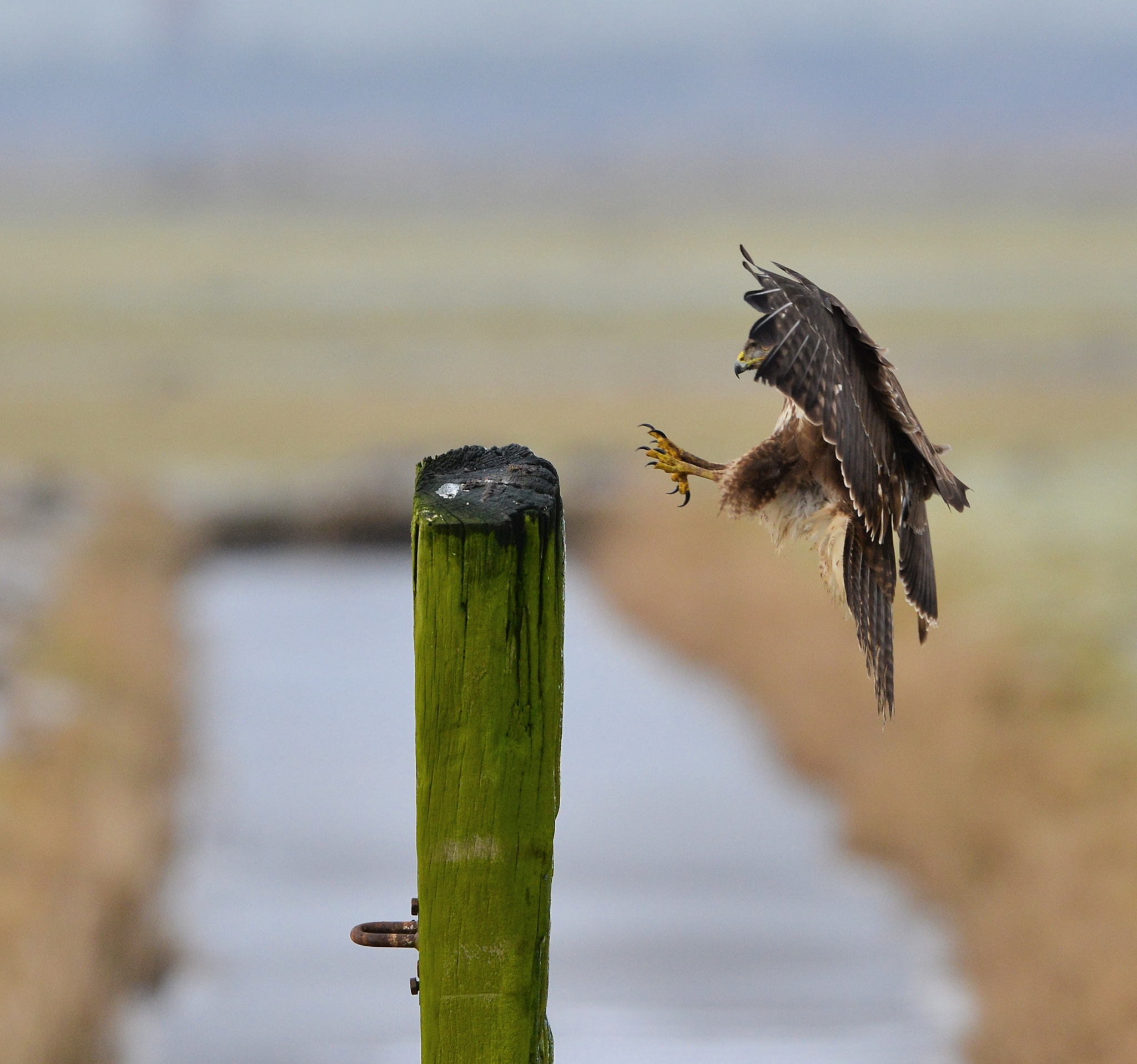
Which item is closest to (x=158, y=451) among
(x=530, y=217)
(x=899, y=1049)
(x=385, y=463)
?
(x=385, y=463)

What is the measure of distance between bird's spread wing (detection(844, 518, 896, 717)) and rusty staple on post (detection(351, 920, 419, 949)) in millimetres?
1184

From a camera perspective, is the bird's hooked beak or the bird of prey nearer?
the bird of prey

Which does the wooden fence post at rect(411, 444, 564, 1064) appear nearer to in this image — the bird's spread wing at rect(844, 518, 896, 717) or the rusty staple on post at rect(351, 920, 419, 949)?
the rusty staple on post at rect(351, 920, 419, 949)

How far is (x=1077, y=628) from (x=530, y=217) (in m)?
158

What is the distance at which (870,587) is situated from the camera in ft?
11.7

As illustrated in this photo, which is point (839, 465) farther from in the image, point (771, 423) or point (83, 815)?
point (771, 423)

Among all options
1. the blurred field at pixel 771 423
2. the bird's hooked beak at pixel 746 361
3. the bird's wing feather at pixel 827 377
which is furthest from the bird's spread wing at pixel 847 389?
the blurred field at pixel 771 423

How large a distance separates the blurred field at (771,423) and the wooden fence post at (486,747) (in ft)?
16.2

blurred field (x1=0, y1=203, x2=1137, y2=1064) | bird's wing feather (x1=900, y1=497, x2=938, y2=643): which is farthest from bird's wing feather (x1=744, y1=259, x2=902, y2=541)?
blurred field (x1=0, y1=203, x2=1137, y2=1064)

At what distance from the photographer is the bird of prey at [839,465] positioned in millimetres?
2846

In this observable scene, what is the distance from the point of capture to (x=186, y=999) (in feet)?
29.9

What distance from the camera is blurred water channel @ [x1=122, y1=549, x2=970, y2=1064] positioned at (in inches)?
339

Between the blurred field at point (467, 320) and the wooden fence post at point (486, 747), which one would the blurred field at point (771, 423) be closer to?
the blurred field at point (467, 320)

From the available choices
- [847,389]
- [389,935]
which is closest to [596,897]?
[389,935]
